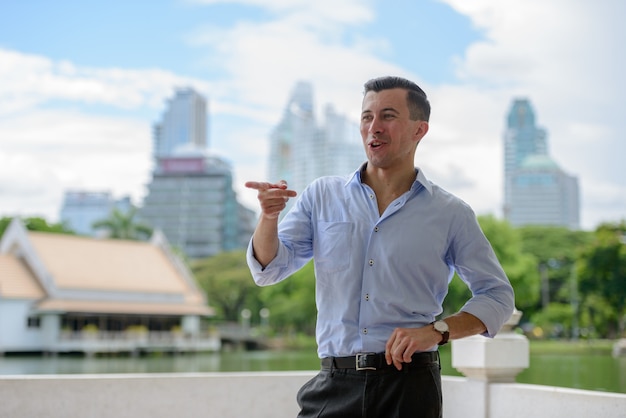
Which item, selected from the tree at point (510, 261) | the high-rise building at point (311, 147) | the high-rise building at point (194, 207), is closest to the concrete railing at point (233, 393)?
the tree at point (510, 261)

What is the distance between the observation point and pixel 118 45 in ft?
350

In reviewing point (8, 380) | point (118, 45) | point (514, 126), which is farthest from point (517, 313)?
point (514, 126)

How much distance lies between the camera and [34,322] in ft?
98.4

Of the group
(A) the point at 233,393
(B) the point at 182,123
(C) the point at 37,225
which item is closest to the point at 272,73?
(B) the point at 182,123

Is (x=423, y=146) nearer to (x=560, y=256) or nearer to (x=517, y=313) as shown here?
(x=560, y=256)

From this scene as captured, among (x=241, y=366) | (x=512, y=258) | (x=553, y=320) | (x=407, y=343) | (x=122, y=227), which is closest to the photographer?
(x=407, y=343)

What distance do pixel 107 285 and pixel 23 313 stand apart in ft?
9.43

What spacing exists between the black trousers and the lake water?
40.2 ft

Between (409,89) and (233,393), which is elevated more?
(409,89)

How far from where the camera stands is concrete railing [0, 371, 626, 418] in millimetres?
4367

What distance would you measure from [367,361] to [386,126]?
0.45 m

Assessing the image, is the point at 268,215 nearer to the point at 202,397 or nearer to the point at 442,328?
the point at 442,328

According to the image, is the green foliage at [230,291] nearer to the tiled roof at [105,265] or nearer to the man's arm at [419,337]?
the tiled roof at [105,265]

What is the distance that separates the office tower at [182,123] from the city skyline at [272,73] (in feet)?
5.73
